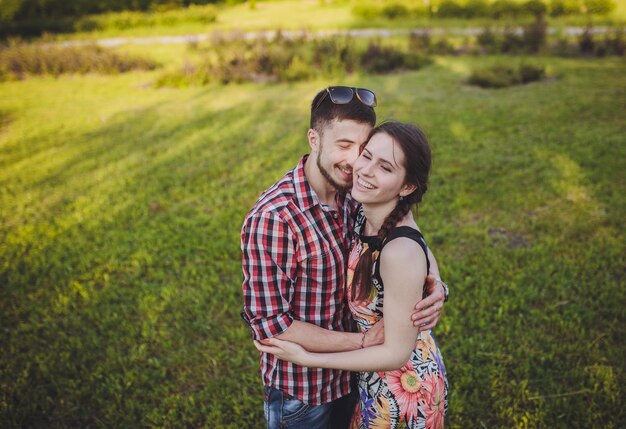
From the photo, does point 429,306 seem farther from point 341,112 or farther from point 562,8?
point 562,8

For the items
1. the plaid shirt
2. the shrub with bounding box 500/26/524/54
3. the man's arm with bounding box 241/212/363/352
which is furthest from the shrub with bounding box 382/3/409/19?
the man's arm with bounding box 241/212/363/352

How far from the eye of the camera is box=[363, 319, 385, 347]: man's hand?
1.87 metres

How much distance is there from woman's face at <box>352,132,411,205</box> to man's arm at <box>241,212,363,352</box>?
1.38 feet

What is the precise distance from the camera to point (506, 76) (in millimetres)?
10547

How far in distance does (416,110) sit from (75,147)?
25.0ft

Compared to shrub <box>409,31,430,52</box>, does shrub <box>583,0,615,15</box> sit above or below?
above

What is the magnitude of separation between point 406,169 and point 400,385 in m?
1.06

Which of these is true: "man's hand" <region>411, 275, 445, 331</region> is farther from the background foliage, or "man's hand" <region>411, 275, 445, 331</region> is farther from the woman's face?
the background foliage

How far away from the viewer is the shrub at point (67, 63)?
14.8 meters

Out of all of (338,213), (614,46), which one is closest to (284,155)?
(338,213)

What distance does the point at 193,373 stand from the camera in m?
3.65

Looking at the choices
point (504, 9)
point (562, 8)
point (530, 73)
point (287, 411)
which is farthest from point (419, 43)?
point (287, 411)

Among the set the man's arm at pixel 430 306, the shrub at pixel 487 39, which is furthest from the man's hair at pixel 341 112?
the shrub at pixel 487 39

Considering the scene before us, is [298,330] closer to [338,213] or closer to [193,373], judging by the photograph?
[338,213]
